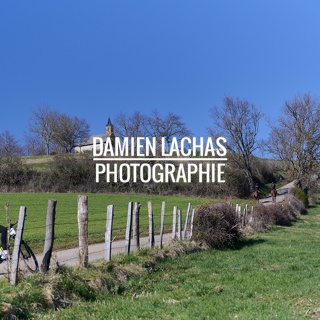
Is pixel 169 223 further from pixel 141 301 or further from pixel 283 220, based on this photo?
pixel 141 301

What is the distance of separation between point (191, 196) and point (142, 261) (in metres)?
44.6

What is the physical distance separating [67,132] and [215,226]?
83.8m

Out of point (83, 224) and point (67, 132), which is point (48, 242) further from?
point (67, 132)

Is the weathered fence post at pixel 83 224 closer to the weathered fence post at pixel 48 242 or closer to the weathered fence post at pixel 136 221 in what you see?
the weathered fence post at pixel 48 242

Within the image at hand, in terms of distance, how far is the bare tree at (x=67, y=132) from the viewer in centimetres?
9556

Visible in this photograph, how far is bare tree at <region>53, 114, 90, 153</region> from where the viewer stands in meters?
95.6

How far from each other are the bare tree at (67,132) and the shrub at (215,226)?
82.5m

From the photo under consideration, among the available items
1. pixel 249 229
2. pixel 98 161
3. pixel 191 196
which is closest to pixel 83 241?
pixel 249 229

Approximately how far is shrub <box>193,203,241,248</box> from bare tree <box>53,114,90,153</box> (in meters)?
82.5

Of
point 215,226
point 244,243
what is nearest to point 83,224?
point 215,226

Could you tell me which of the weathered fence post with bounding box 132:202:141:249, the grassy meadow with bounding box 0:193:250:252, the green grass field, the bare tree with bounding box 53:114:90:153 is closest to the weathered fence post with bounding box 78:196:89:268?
the green grass field

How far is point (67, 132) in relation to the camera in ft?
316

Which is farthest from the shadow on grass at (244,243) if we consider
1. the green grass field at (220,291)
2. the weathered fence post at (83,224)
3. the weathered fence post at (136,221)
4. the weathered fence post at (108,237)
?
the weathered fence post at (83,224)

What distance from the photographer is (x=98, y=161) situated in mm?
59094
